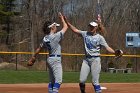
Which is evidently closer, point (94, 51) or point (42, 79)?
point (94, 51)

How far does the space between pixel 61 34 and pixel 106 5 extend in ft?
174

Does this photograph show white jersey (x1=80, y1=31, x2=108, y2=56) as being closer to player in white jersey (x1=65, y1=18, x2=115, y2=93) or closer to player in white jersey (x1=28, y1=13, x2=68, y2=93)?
player in white jersey (x1=65, y1=18, x2=115, y2=93)

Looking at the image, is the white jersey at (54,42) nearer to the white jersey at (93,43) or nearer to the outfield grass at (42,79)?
the white jersey at (93,43)

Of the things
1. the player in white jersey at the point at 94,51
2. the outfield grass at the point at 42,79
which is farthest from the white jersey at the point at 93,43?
the outfield grass at the point at 42,79

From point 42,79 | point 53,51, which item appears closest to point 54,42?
point 53,51

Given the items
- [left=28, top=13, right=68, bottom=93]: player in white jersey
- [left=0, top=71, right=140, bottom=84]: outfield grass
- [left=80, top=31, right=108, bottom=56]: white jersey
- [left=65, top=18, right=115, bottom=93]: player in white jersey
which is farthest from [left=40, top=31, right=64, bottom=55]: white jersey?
[left=0, top=71, right=140, bottom=84]: outfield grass

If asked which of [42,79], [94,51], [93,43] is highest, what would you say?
[93,43]

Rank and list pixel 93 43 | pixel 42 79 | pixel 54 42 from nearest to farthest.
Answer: pixel 54 42 → pixel 93 43 → pixel 42 79

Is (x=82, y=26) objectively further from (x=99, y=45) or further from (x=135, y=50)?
(x=99, y=45)

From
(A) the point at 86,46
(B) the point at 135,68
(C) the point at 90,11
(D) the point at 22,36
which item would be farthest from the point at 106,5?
(A) the point at 86,46

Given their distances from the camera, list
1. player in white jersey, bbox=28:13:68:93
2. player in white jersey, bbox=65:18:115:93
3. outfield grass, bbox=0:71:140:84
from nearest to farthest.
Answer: player in white jersey, bbox=28:13:68:93 < player in white jersey, bbox=65:18:115:93 < outfield grass, bbox=0:71:140:84

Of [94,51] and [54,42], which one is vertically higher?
[54,42]

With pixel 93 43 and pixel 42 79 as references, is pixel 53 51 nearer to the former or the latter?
pixel 93 43

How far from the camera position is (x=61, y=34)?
11219mm
